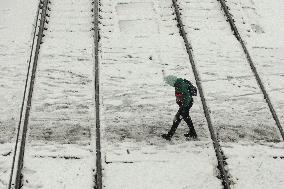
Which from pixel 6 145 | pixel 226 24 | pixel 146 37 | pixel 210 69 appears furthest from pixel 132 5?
pixel 6 145

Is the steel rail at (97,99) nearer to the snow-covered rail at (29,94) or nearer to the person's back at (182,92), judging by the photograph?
the snow-covered rail at (29,94)

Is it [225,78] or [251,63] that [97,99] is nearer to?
[225,78]

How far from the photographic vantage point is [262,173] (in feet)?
22.9

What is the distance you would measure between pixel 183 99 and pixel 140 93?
1710mm

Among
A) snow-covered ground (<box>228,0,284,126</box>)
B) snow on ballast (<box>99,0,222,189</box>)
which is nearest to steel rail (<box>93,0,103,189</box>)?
snow on ballast (<box>99,0,222,189</box>)

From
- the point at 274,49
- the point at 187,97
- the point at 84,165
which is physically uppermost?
the point at 187,97

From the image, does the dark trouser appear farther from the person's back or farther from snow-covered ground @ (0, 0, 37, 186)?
snow-covered ground @ (0, 0, 37, 186)

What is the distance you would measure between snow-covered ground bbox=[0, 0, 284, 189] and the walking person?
248 mm

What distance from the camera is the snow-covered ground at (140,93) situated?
697cm

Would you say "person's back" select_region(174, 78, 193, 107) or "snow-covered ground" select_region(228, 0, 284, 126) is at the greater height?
"person's back" select_region(174, 78, 193, 107)

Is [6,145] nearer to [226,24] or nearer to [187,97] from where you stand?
[187,97]

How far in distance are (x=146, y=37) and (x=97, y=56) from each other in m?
1.66

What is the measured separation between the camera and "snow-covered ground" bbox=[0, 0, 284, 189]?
22.9 feet

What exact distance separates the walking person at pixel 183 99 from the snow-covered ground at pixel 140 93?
0.25 meters
